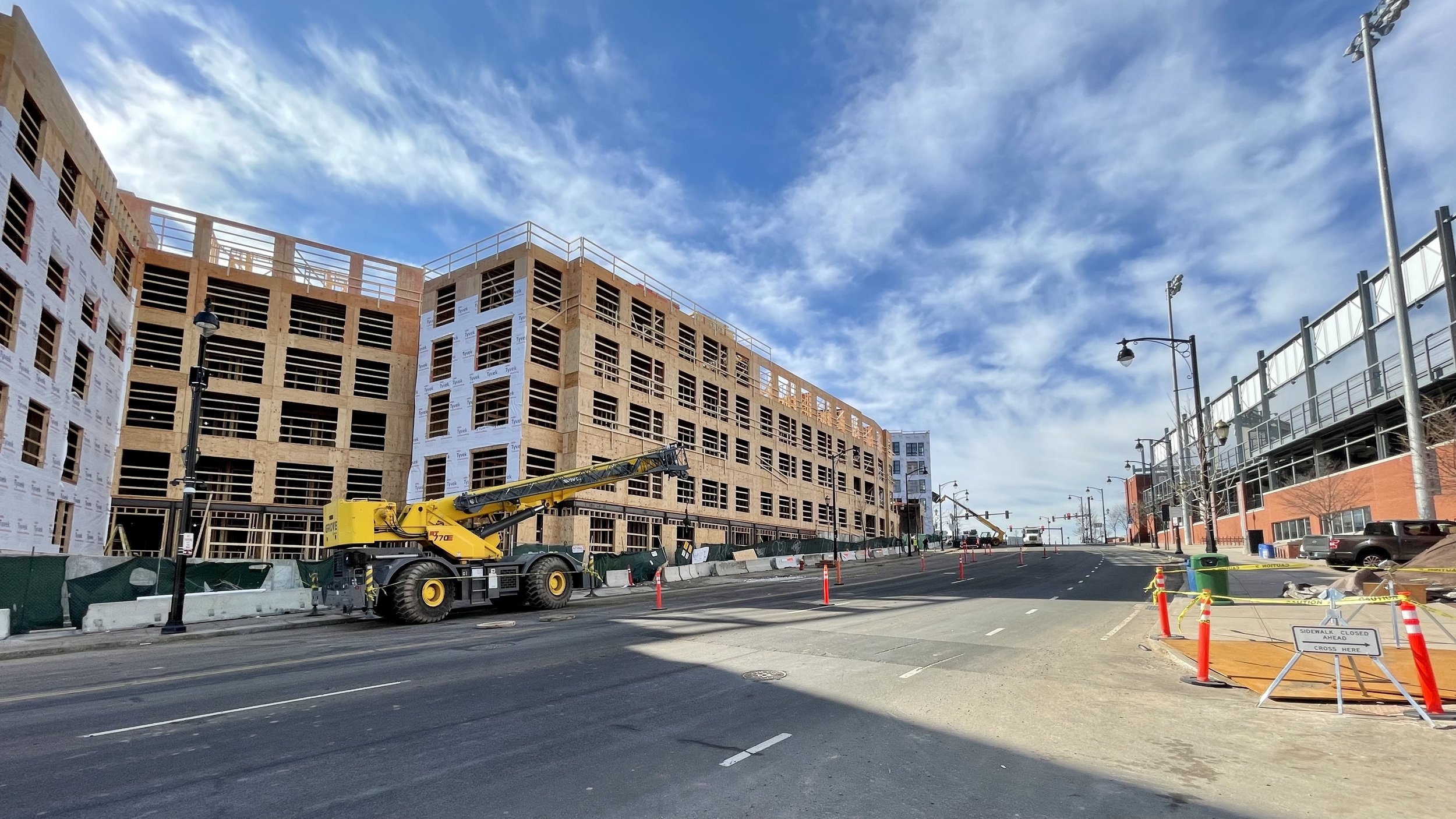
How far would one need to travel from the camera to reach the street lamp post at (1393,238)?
70.3 feet

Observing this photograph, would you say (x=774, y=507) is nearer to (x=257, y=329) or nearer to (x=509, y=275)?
(x=509, y=275)

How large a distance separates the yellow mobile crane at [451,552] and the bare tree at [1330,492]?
122ft

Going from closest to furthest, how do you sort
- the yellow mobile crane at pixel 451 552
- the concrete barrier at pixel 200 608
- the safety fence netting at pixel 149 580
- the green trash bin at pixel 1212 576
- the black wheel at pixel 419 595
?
the green trash bin at pixel 1212 576
the concrete barrier at pixel 200 608
the safety fence netting at pixel 149 580
the black wheel at pixel 419 595
the yellow mobile crane at pixel 451 552

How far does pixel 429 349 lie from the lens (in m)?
42.8

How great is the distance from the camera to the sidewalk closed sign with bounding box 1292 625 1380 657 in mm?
7469

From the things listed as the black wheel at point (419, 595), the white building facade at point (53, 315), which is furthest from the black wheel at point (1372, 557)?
the white building facade at point (53, 315)

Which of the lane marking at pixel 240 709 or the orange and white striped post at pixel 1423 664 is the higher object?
the orange and white striped post at pixel 1423 664

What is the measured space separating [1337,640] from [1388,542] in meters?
23.0

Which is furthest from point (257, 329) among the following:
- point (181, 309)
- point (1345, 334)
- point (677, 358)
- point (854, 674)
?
point (1345, 334)

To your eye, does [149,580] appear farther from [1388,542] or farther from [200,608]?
[1388,542]

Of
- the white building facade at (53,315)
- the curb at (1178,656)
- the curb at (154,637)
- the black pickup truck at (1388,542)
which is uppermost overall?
the white building facade at (53,315)

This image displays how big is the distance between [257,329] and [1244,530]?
67.4 m

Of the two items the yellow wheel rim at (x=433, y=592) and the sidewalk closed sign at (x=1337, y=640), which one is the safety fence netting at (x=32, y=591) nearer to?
the yellow wheel rim at (x=433, y=592)

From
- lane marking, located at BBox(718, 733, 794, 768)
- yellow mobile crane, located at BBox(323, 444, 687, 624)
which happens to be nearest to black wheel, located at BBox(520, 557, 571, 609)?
yellow mobile crane, located at BBox(323, 444, 687, 624)
